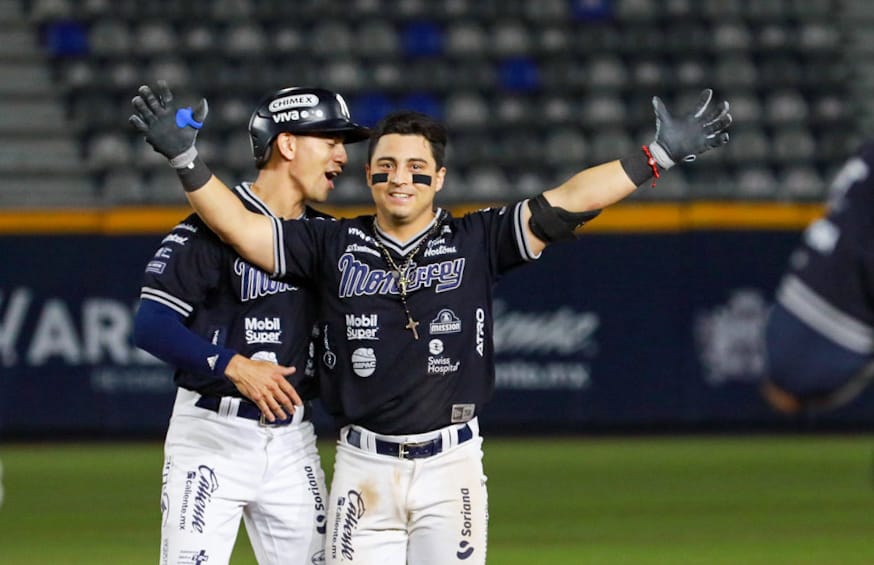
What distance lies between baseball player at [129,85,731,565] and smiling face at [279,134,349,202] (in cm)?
34

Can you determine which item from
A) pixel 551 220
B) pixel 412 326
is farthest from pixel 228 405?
pixel 551 220

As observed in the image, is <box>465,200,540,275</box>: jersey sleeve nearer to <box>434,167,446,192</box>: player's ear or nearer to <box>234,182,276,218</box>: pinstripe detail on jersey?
<box>434,167,446,192</box>: player's ear

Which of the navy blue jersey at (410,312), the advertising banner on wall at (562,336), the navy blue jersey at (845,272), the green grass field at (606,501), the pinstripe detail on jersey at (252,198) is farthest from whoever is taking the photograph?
the advertising banner on wall at (562,336)

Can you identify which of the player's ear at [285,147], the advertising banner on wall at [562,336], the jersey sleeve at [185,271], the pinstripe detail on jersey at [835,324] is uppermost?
the advertising banner on wall at [562,336]

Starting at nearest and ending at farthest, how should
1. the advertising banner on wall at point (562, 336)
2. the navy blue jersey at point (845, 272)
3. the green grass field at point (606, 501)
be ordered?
the navy blue jersey at point (845, 272) < the green grass field at point (606, 501) < the advertising banner on wall at point (562, 336)

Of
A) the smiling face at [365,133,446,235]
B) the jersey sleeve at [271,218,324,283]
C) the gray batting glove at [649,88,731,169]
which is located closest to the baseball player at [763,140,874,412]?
the gray batting glove at [649,88,731,169]

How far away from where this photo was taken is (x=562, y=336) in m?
15.1

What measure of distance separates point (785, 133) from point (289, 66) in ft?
20.3

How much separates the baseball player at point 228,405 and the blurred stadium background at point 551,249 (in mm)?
3978

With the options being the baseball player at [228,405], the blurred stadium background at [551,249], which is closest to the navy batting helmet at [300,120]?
the baseball player at [228,405]

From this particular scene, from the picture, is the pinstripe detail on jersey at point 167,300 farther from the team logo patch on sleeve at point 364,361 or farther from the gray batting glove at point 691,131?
the gray batting glove at point 691,131

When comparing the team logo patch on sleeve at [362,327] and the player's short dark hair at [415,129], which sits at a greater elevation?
the player's short dark hair at [415,129]

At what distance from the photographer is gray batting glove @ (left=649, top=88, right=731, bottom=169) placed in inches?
207

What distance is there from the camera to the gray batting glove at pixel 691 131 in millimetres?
5262
